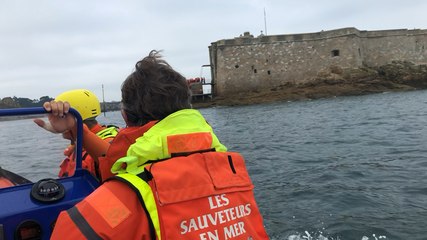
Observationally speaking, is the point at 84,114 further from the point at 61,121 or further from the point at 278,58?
the point at 278,58

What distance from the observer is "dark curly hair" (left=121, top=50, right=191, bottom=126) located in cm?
185

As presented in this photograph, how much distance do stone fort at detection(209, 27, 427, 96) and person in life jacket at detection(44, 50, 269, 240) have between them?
42.7m

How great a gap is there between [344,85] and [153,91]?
41.3m

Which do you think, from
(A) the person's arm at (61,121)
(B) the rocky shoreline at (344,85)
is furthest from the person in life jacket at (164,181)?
(B) the rocky shoreline at (344,85)

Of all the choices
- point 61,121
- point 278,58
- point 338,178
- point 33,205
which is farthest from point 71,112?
point 278,58

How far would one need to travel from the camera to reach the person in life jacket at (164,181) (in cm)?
158

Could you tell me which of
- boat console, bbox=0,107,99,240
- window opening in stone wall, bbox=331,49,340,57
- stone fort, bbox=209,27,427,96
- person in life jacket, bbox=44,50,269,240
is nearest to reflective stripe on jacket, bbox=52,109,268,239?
person in life jacket, bbox=44,50,269,240

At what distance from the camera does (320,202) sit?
6219 mm

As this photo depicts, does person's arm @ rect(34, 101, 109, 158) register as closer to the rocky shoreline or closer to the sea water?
the sea water

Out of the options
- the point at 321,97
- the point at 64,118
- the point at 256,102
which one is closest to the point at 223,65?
the point at 256,102

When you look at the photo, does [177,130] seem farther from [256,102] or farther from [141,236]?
[256,102]

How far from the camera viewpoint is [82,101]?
145 inches

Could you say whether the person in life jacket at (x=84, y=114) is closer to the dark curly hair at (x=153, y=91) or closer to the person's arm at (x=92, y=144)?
the person's arm at (x=92, y=144)

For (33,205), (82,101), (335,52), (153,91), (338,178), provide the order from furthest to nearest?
(335,52), (338,178), (82,101), (33,205), (153,91)
